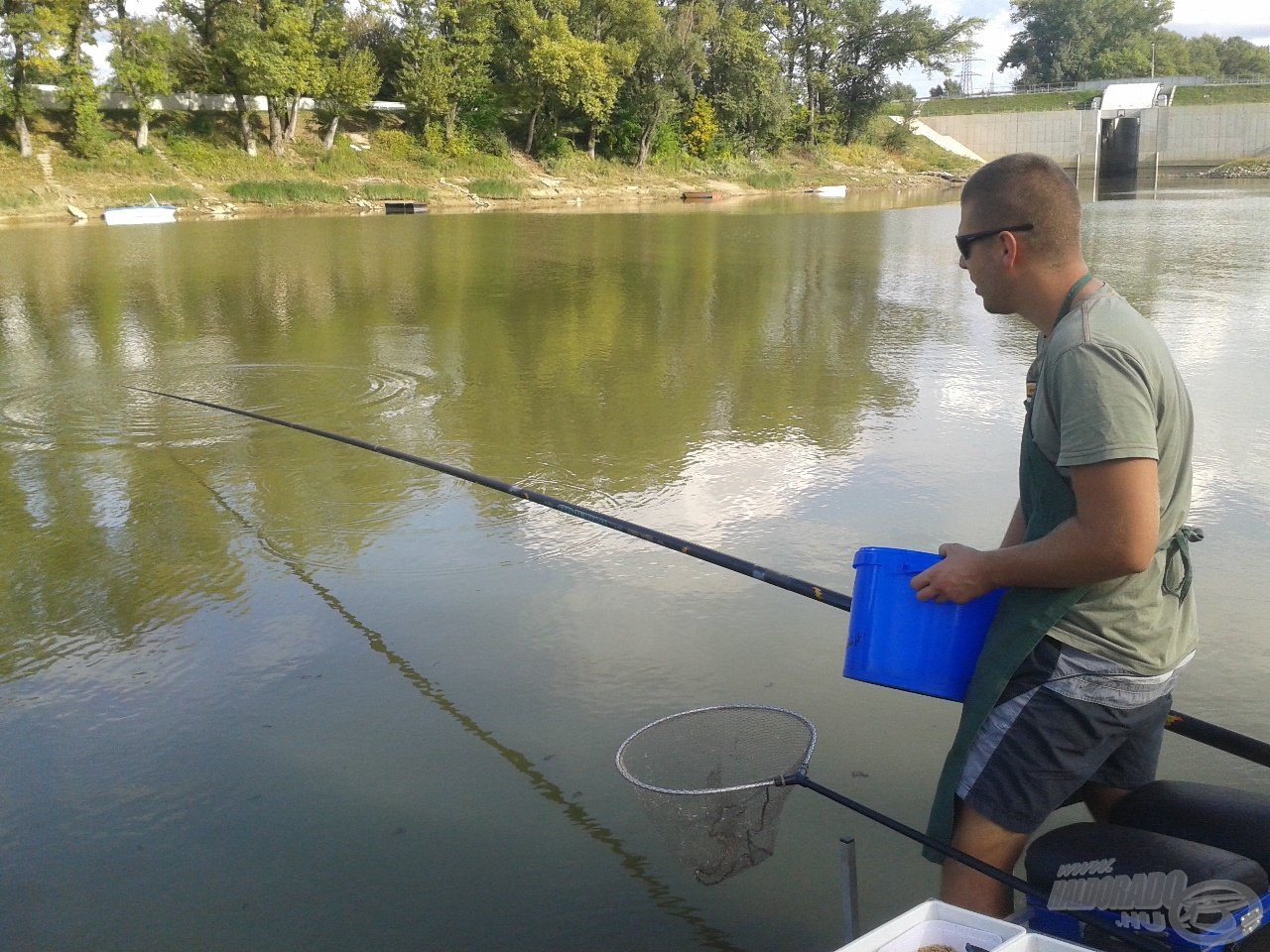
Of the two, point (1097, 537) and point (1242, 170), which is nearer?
point (1097, 537)

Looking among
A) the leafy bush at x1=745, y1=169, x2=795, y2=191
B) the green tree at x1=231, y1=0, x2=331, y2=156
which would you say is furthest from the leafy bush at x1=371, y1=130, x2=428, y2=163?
the leafy bush at x1=745, y1=169, x2=795, y2=191

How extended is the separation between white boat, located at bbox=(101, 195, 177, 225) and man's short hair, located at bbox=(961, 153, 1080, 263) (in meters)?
31.2

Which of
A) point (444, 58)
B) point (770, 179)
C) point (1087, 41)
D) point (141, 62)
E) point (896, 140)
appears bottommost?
point (770, 179)

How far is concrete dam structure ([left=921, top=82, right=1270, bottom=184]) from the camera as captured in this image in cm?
7081

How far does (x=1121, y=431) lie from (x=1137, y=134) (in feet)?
263

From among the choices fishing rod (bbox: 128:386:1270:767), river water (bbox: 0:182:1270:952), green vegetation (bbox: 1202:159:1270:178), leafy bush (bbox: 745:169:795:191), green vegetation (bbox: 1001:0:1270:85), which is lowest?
river water (bbox: 0:182:1270:952)

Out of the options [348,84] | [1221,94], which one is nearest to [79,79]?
[348,84]

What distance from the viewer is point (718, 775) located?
9.38ft

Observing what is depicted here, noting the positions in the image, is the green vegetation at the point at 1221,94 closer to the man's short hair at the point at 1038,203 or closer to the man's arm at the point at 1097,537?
the man's short hair at the point at 1038,203

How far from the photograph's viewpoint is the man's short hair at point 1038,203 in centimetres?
216

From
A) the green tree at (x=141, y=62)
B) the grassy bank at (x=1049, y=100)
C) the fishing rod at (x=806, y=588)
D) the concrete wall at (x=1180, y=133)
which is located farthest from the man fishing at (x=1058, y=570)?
the grassy bank at (x=1049, y=100)

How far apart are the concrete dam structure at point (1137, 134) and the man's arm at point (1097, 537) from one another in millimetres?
73532

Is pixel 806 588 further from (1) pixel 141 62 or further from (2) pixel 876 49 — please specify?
(2) pixel 876 49

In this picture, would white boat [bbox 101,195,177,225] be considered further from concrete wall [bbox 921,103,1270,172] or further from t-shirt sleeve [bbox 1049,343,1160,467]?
concrete wall [bbox 921,103,1270,172]
